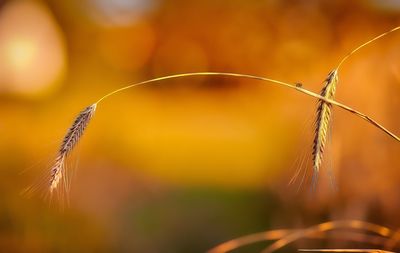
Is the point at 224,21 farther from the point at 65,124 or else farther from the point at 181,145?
the point at 65,124

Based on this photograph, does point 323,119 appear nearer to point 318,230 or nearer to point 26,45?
point 318,230

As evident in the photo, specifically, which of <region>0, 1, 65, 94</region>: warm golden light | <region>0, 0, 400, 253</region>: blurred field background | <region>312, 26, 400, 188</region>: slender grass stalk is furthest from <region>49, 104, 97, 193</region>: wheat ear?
<region>0, 1, 65, 94</region>: warm golden light

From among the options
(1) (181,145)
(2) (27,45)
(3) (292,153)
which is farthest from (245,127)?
(2) (27,45)

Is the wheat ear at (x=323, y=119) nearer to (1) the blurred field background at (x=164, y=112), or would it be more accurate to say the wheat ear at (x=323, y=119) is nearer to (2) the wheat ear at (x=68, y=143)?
(2) the wheat ear at (x=68, y=143)

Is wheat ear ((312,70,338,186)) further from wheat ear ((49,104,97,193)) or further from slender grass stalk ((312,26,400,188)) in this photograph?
wheat ear ((49,104,97,193))

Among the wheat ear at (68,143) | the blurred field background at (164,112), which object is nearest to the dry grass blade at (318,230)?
the wheat ear at (68,143)

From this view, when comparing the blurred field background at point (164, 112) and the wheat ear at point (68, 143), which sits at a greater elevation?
the blurred field background at point (164, 112)
